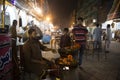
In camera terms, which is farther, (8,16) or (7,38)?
(8,16)

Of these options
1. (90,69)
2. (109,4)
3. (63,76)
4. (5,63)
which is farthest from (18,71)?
(109,4)

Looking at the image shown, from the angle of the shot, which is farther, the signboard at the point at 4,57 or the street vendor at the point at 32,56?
the street vendor at the point at 32,56

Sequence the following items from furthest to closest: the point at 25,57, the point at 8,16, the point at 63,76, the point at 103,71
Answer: the point at 8,16
the point at 103,71
the point at 63,76
the point at 25,57

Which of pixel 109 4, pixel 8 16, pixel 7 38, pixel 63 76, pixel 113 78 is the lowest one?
pixel 113 78

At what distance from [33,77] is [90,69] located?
462cm

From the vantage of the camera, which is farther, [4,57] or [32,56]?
[32,56]

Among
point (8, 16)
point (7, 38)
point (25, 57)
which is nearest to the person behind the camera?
point (7, 38)

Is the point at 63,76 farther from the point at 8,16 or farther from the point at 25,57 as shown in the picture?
the point at 8,16

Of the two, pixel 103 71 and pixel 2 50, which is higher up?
pixel 2 50

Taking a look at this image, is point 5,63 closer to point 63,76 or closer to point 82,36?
point 63,76

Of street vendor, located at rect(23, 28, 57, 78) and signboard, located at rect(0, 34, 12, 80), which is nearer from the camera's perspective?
signboard, located at rect(0, 34, 12, 80)

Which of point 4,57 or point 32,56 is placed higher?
point 4,57

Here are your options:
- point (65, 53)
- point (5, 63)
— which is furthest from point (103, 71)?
point (5, 63)

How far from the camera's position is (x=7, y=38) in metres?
4.02
